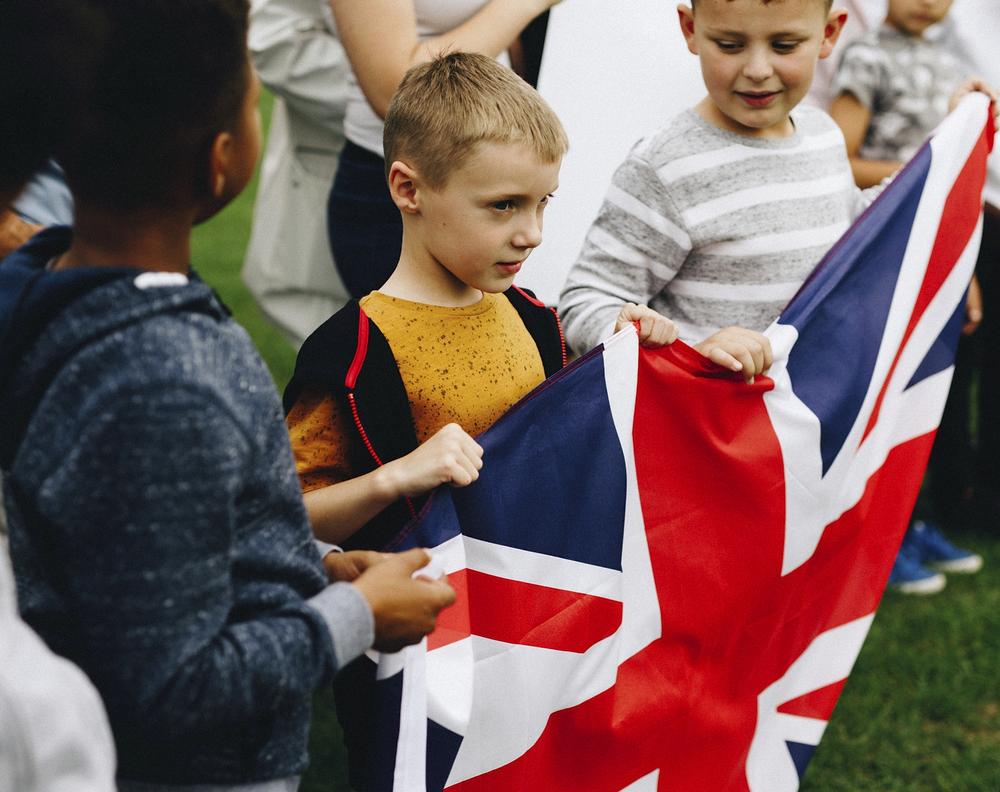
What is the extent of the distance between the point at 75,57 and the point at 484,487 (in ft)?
2.80

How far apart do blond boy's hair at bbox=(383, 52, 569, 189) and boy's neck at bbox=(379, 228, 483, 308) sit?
124 millimetres

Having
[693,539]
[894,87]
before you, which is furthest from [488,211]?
[894,87]

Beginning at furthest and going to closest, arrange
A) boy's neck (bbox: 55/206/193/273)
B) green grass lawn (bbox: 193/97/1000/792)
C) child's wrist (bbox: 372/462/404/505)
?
green grass lawn (bbox: 193/97/1000/792) → child's wrist (bbox: 372/462/404/505) → boy's neck (bbox: 55/206/193/273)

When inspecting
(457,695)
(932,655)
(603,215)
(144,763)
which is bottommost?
(932,655)

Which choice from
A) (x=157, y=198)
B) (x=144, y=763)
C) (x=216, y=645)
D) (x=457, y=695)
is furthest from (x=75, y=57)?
(x=457, y=695)

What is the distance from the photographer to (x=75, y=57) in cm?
117

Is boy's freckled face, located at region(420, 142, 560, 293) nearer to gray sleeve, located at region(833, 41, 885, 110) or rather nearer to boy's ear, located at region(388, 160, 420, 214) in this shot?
boy's ear, located at region(388, 160, 420, 214)

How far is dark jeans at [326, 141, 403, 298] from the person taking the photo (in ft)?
7.98

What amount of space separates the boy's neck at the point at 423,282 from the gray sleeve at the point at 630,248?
0.39 metres

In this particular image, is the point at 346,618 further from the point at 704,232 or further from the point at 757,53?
the point at 757,53

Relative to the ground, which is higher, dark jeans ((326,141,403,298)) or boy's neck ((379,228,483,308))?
boy's neck ((379,228,483,308))

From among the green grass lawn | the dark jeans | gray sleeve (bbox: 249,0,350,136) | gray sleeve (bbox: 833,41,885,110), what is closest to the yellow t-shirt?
the dark jeans

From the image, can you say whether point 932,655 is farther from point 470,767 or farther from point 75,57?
point 75,57

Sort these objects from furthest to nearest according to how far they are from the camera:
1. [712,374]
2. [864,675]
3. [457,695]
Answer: [864,675] < [712,374] < [457,695]
